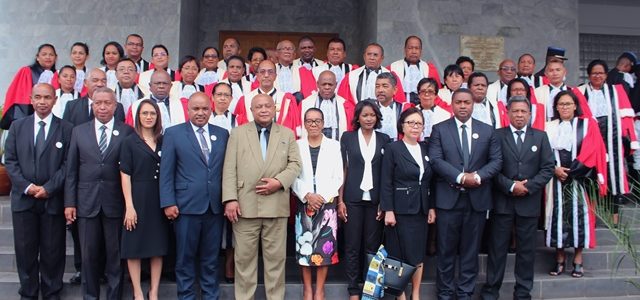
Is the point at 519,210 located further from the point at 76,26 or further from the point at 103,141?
the point at 76,26

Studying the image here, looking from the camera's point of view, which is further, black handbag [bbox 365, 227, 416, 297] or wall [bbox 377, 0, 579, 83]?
Answer: wall [bbox 377, 0, 579, 83]

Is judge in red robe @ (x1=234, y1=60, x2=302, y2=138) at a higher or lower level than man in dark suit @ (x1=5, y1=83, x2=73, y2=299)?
higher

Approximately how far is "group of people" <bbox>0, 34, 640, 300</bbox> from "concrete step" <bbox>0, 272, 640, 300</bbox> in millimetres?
149

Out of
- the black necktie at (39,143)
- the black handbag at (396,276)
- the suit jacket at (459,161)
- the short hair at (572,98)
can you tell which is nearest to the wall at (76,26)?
the black necktie at (39,143)

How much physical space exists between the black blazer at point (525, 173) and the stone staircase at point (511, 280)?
80 centimetres

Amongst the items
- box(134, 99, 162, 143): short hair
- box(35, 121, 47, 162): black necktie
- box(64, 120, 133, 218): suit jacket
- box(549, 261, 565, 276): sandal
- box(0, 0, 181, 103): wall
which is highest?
box(0, 0, 181, 103): wall

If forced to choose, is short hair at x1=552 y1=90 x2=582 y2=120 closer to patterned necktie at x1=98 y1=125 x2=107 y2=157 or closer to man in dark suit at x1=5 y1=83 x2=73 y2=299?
patterned necktie at x1=98 y1=125 x2=107 y2=157

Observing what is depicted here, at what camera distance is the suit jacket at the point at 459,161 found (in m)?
5.19

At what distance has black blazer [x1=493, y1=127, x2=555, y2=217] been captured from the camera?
5.31 metres

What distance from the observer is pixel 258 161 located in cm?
502

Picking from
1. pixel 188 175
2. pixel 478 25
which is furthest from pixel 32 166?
pixel 478 25

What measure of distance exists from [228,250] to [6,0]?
6760 millimetres

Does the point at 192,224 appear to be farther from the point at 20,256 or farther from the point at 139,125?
the point at 20,256

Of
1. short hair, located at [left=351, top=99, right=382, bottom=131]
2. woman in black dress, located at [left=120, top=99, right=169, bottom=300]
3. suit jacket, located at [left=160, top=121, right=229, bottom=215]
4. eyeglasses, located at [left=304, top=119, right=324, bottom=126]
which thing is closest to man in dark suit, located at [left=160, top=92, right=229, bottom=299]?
suit jacket, located at [left=160, top=121, right=229, bottom=215]
